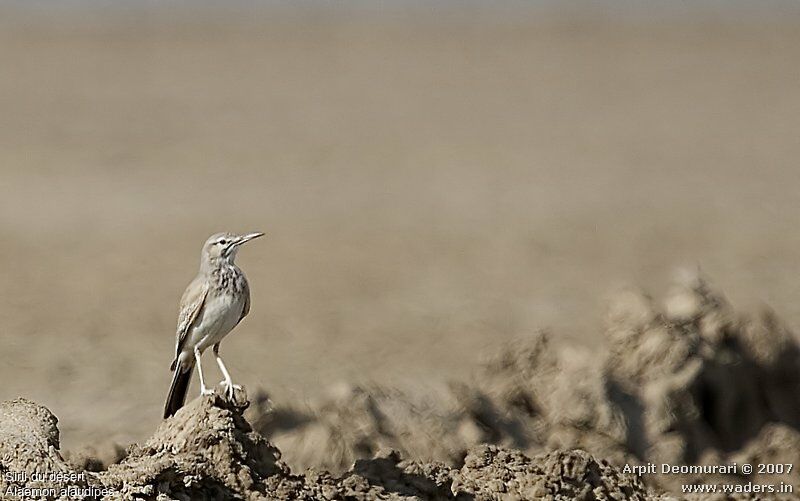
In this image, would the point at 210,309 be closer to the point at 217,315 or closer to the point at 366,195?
the point at 217,315

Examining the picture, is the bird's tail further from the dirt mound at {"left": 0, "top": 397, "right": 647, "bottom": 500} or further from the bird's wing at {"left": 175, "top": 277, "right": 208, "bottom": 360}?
the dirt mound at {"left": 0, "top": 397, "right": 647, "bottom": 500}

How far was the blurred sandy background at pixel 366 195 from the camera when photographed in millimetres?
13477

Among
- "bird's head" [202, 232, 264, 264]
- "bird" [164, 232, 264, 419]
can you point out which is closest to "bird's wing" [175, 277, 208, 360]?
"bird" [164, 232, 264, 419]

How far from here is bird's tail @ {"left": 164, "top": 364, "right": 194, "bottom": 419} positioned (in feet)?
22.9

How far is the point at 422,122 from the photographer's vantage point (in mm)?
27984

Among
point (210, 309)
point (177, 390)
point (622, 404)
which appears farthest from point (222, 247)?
point (622, 404)

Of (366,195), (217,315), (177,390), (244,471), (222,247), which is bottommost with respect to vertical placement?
(244,471)

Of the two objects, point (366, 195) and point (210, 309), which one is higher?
point (366, 195)

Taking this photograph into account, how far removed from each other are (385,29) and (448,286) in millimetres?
30755

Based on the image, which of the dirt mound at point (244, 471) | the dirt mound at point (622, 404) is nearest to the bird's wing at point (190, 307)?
the dirt mound at point (244, 471)

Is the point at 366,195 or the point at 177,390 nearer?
the point at 177,390

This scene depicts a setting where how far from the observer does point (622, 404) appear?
30.0ft

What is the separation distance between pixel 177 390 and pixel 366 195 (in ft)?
46.8

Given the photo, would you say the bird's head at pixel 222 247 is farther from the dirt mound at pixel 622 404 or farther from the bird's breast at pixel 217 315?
the dirt mound at pixel 622 404
